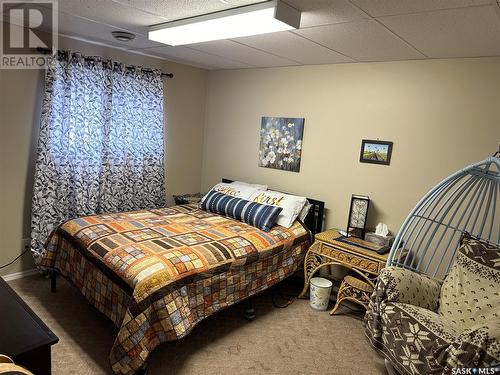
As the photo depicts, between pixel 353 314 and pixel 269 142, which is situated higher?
pixel 269 142

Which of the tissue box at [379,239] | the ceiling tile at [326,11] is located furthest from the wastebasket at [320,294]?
the ceiling tile at [326,11]

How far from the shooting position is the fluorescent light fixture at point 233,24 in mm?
1868

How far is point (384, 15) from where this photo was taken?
189 cm

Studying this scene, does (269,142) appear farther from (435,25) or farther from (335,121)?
(435,25)

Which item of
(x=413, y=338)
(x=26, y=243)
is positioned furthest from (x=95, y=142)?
(x=413, y=338)

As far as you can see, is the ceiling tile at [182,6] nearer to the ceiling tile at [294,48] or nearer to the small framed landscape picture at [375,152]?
the ceiling tile at [294,48]

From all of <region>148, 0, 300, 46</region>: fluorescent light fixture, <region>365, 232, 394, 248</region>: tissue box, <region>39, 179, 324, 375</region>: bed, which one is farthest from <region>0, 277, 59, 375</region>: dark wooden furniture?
<region>365, 232, 394, 248</region>: tissue box

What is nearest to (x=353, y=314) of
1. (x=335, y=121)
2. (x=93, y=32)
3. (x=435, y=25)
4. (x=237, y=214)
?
(x=237, y=214)

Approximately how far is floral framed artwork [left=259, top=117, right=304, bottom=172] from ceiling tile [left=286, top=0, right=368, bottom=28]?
63.7 inches

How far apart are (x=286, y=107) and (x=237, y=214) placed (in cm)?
130

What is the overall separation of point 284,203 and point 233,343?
1.38 meters

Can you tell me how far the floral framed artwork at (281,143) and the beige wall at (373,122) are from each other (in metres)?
0.08

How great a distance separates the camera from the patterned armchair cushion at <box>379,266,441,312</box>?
7.34 ft

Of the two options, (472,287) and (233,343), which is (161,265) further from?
(472,287)
